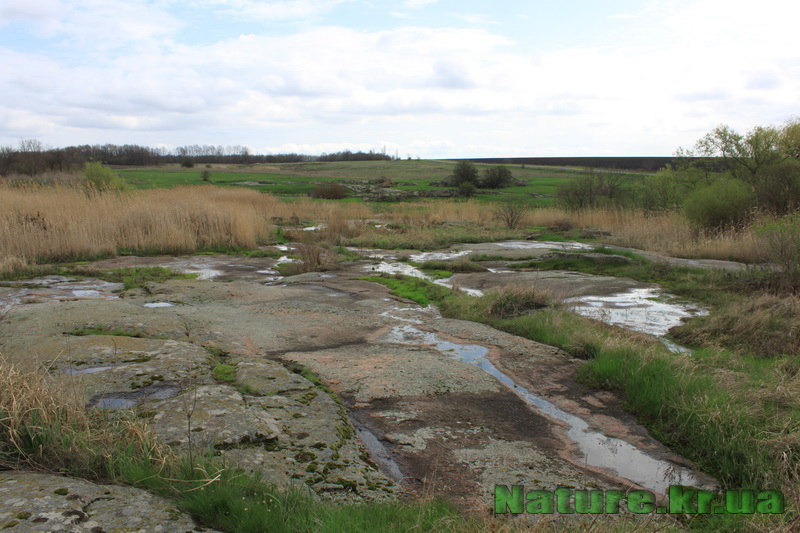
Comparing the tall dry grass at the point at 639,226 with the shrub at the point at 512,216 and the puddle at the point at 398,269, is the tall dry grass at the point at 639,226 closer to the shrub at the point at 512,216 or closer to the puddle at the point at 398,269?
the shrub at the point at 512,216

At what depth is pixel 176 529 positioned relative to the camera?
2357 mm

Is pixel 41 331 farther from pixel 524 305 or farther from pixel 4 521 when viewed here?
pixel 524 305

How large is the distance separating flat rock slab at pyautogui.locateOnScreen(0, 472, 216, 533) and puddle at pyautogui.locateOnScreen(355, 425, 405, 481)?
1455 millimetres

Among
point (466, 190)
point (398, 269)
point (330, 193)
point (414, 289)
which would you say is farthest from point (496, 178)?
point (414, 289)

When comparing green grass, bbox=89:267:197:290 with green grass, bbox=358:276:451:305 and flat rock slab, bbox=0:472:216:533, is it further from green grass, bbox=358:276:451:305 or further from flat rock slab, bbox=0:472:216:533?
flat rock slab, bbox=0:472:216:533

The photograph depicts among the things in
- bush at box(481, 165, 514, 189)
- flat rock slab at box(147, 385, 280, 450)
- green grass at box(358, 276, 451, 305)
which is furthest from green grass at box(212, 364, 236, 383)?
bush at box(481, 165, 514, 189)

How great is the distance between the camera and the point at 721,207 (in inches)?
659

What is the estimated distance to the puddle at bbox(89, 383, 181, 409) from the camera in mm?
3983

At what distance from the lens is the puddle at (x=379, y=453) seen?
3566 millimetres

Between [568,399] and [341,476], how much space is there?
2.69 metres

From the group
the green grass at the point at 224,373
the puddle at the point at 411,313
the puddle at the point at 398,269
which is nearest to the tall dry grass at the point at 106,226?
the puddle at the point at 398,269

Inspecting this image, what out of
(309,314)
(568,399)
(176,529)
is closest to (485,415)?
(568,399)

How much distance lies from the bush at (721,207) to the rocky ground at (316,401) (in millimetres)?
13178

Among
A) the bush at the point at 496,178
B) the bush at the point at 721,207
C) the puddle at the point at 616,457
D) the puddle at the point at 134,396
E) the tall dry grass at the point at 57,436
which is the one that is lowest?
the puddle at the point at 616,457
